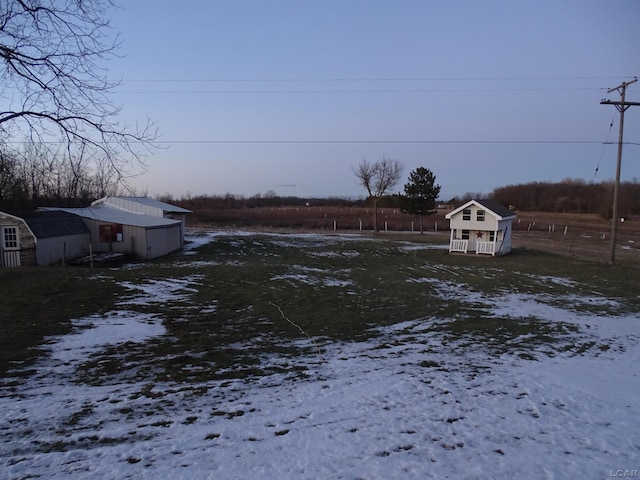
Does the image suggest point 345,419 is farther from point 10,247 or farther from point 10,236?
point 10,236

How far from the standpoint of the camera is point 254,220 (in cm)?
7119

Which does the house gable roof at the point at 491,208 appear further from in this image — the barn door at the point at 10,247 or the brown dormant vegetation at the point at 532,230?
the barn door at the point at 10,247

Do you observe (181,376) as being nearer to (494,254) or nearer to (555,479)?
(555,479)

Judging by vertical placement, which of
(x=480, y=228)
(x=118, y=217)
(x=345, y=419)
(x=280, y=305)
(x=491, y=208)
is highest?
(x=491, y=208)

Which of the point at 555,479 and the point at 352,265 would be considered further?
the point at 352,265

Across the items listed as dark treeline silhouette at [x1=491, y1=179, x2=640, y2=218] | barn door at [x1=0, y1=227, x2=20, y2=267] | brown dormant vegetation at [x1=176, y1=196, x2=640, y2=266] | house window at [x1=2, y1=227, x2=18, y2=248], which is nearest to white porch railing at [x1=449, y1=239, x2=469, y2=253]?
brown dormant vegetation at [x1=176, y1=196, x2=640, y2=266]

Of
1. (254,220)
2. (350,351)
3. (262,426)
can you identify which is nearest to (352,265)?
(350,351)

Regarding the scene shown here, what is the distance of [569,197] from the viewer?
111000 mm

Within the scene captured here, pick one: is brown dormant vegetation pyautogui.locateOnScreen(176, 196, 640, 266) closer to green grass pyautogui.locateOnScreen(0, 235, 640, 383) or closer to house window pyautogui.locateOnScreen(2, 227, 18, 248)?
green grass pyautogui.locateOnScreen(0, 235, 640, 383)

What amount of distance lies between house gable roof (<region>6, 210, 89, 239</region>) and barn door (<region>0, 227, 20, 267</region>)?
0.91 metres

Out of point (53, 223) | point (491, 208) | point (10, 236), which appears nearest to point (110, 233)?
point (53, 223)

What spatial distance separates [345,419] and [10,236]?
24186 millimetres

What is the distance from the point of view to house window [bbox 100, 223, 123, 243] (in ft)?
93.2

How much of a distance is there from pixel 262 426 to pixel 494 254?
93.2ft
